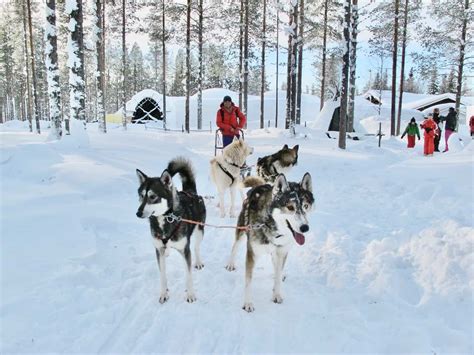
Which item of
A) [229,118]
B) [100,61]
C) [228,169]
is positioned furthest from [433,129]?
[100,61]

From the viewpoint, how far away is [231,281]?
4617mm

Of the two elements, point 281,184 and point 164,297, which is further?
point 164,297

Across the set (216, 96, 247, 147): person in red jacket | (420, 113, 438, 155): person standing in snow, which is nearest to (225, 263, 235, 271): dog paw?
(216, 96, 247, 147): person in red jacket

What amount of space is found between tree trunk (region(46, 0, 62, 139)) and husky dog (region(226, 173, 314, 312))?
1096 cm

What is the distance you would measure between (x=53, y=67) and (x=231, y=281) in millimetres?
11617

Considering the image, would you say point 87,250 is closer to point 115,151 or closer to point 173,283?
point 173,283

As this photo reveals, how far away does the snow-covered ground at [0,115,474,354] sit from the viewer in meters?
3.40

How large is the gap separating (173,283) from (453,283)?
3.17 m

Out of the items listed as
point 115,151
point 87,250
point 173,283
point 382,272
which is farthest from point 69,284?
point 115,151

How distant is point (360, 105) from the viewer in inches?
1631

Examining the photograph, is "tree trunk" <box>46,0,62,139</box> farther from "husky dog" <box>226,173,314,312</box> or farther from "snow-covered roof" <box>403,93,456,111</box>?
"snow-covered roof" <box>403,93,456,111</box>

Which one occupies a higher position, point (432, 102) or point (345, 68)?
point (432, 102)

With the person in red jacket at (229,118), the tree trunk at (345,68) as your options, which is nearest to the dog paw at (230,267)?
the person in red jacket at (229,118)

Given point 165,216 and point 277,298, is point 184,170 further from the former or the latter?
point 277,298
